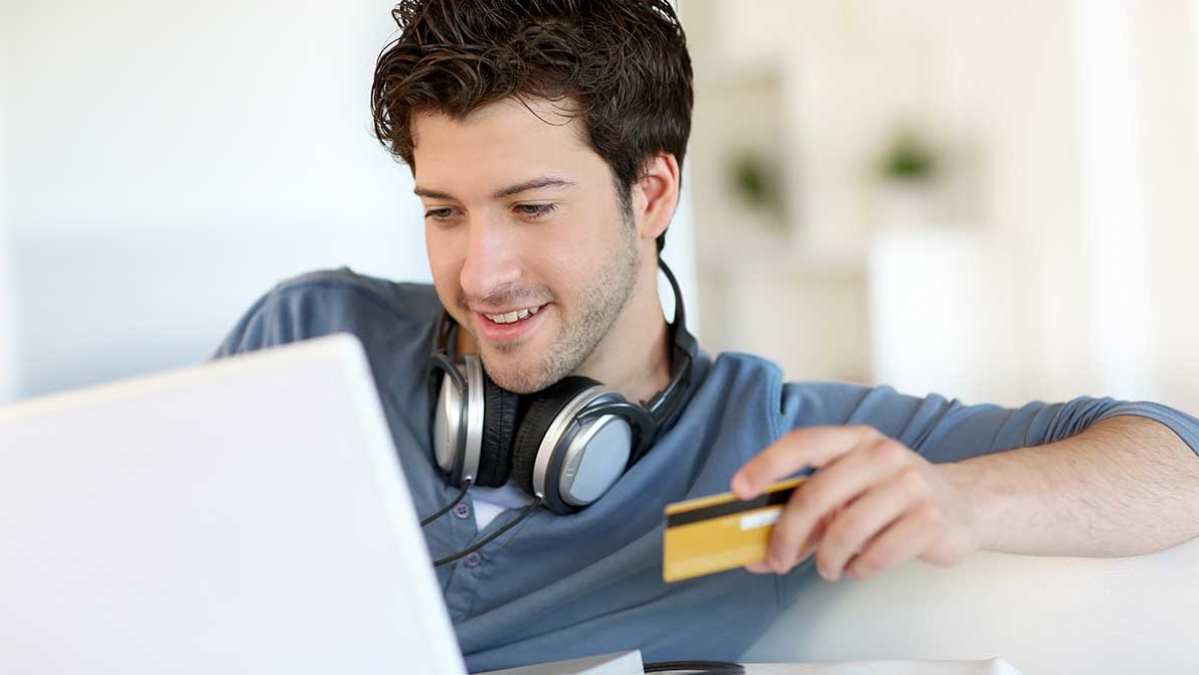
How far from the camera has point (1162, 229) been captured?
121 inches

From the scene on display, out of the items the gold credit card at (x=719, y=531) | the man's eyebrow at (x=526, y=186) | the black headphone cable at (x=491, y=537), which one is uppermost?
the man's eyebrow at (x=526, y=186)

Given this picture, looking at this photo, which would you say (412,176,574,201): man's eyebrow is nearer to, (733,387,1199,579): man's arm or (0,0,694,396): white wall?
(733,387,1199,579): man's arm

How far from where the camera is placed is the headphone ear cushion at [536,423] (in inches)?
47.6

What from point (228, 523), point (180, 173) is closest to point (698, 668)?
point (228, 523)

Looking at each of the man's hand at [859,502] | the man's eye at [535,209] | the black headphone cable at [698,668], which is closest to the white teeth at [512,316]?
the man's eye at [535,209]

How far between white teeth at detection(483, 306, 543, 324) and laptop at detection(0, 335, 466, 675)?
76cm

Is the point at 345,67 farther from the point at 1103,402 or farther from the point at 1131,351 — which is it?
the point at 1131,351

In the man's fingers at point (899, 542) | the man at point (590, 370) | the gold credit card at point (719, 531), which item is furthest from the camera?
the man at point (590, 370)

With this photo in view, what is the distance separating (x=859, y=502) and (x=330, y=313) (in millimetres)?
890

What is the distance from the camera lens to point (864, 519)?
80 cm

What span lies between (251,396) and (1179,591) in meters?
0.85

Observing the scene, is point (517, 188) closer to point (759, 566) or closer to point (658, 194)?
point (658, 194)

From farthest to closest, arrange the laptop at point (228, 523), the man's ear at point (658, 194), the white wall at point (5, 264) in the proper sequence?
the white wall at point (5, 264) < the man's ear at point (658, 194) < the laptop at point (228, 523)

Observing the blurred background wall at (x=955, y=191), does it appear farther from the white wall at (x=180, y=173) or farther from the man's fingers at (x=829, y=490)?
the man's fingers at (x=829, y=490)
